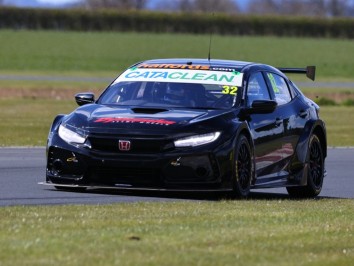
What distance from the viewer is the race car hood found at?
483 inches

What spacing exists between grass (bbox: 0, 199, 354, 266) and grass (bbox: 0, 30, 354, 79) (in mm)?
52988

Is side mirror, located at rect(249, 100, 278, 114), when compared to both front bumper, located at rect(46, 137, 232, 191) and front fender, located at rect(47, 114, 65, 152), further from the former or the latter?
front fender, located at rect(47, 114, 65, 152)

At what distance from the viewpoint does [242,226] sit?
9.60m

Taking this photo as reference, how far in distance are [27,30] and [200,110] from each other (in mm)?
80652

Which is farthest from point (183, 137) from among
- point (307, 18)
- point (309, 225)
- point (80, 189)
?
point (307, 18)

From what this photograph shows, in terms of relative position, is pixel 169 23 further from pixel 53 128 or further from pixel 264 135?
pixel 53 128

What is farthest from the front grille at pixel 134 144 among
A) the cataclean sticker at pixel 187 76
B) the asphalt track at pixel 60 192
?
the cataclean sticker at pixel 187 76

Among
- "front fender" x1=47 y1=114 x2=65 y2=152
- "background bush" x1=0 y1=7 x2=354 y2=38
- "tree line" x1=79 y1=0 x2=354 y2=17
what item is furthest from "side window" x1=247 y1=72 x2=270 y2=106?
"tree line" x1=79 y1=0 x2=354 y2=17

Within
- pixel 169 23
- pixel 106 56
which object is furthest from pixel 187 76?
pixel 169 23

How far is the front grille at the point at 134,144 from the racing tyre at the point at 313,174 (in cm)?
249

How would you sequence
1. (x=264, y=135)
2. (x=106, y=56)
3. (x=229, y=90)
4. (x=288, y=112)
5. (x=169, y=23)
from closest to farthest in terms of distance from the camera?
(x=264, y=135) → (x=229, y=90) → (x=288, y=112) → (x=106, y=56) → (x=169, y=23)

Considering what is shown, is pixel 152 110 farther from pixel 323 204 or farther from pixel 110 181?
pixel 323 204

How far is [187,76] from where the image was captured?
44.5 ft

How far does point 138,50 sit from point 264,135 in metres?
66.0
